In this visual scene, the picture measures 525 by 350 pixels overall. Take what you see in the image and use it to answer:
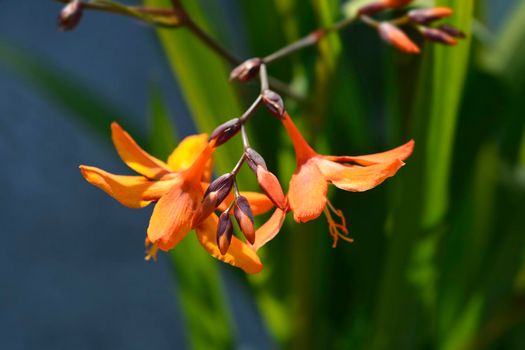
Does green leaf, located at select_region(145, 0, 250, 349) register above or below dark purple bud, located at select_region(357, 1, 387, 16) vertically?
below

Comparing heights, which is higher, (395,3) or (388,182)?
(395,3)

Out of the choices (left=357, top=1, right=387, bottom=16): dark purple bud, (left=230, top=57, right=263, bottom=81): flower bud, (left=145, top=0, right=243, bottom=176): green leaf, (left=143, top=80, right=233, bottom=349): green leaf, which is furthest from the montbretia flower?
(left=143, top=80, right=233, bottom=349): green leaf

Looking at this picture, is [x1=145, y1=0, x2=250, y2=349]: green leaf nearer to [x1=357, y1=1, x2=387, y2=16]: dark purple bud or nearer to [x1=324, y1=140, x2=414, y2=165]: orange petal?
[x1=357, y1=1, x2=387, y2=16]: dark purple bud

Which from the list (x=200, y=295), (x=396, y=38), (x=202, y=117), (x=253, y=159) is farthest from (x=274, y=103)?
(x=200, y=295)

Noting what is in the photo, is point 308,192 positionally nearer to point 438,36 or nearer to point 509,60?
point 438,36

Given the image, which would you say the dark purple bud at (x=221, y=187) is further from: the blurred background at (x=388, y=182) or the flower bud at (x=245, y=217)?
the blurred background at (x=388, y=182)

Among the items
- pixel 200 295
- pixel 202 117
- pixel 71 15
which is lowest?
pixel 200 295
